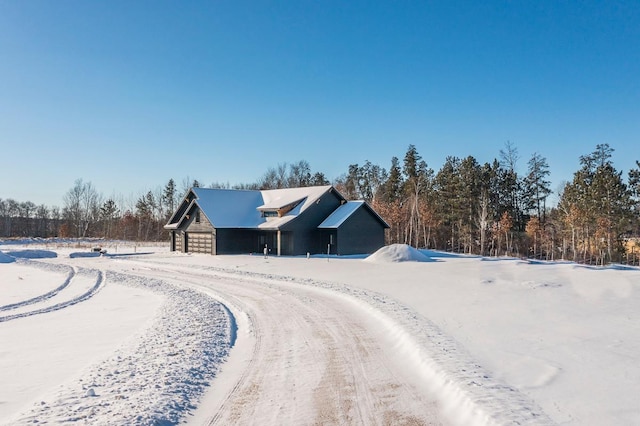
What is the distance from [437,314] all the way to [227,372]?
6753 millimetres

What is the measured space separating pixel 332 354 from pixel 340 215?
2889 centimetres

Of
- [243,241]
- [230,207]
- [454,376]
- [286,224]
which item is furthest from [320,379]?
[230,207]

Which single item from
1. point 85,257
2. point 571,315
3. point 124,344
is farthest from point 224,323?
point 85,257

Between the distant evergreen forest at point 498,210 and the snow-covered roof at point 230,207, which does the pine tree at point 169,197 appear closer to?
the distant evergreen forest at point 498,210

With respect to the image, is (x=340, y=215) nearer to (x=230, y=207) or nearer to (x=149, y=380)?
(x=230, y=207)

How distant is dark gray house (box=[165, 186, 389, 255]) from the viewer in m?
36.3

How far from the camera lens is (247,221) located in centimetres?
3872

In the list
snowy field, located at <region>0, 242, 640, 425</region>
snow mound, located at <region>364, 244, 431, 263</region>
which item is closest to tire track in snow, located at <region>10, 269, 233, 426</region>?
snowy field, located at <region>0, 242, 640, 425</region>

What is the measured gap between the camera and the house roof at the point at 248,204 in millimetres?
37281

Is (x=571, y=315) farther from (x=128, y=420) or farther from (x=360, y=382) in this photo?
(x=128, y=420)

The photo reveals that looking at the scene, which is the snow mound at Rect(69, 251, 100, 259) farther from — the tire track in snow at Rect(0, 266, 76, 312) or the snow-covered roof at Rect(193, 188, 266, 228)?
the tire track in snow at Rect(0, 266, 76, 312)

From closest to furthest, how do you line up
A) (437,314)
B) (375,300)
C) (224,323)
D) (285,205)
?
1. (224,323)
2. (437,314)
3. (375,300)
4. (285,205)

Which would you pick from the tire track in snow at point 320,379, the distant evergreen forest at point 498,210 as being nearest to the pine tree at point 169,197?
the distant evergreen forest at point 498,210

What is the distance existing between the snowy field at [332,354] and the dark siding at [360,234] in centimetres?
1842
